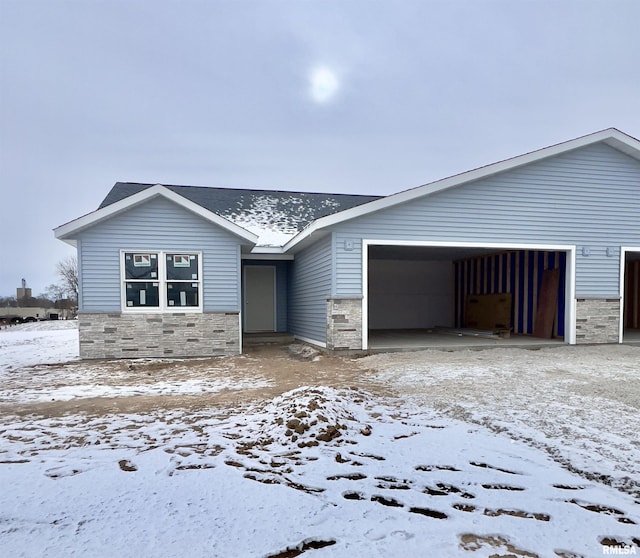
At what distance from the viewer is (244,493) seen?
268cm

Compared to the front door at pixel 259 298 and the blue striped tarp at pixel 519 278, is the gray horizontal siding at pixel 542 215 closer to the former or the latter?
the blue striped tarp at pixel 519 278

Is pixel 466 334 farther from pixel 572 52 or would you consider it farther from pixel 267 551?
pixel 572 52

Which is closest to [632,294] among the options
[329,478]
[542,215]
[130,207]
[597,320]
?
[597,320]

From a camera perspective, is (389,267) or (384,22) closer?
(389,267)

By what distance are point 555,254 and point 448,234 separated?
12.9ft

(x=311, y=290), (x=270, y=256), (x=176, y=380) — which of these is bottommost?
(x=176, y=380)

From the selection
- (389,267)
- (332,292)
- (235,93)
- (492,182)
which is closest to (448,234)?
(492,182)

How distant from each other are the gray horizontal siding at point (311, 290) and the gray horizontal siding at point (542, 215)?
0.68 metres

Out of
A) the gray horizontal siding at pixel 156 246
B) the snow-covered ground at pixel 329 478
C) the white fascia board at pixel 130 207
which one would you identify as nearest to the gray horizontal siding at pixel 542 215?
the white fascia board at pixel 130 207

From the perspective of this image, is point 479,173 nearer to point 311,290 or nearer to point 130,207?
point 311,290

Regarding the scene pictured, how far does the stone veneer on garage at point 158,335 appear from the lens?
30.2 feet

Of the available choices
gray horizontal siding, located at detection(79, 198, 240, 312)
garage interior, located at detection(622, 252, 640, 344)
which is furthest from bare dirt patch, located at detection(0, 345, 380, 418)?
garage interior, located at detection(622, 252, 640, 344)

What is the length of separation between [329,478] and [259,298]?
11080 mm

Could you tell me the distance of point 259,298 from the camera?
13.8 m
